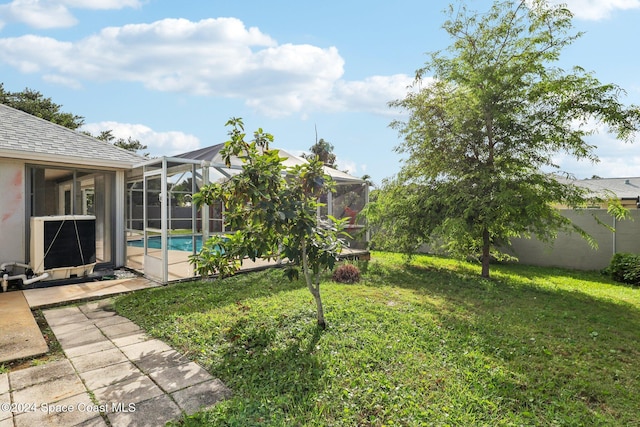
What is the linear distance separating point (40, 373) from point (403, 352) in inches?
131

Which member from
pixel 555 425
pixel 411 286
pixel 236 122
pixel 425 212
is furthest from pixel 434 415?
pixel 425 212

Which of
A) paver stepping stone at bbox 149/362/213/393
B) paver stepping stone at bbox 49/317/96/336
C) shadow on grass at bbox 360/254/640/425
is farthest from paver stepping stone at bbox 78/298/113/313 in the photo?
shadow on grass at bbox 360/254/640/425

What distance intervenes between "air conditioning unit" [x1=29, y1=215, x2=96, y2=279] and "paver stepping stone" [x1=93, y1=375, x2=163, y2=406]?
4.92 m

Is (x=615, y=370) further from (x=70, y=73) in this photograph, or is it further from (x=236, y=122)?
(x=70, y=73)

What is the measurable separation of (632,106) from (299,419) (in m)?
8.02

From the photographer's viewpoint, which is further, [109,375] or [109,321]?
[109,321]

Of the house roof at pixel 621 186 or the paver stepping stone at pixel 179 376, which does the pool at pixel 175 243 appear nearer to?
the paver stepping stone at pixel 179 376

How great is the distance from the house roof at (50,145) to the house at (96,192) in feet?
0.05

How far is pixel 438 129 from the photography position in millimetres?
7699

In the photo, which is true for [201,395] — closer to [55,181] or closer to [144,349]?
[144,349]

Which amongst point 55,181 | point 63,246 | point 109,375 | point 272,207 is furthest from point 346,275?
point 55,181

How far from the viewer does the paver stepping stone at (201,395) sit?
2559mm

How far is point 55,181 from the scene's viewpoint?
7.19 meters

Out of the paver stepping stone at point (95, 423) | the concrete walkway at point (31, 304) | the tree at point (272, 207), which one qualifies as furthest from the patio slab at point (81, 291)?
the paver stepping stone at point (95, 423)
